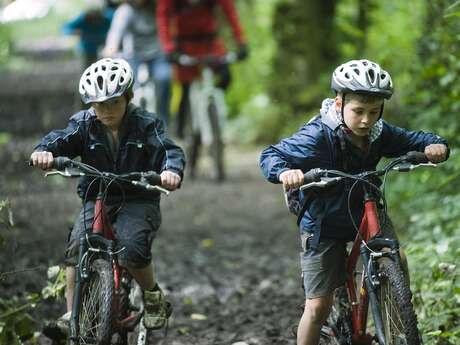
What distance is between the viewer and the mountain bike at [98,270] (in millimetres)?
5105

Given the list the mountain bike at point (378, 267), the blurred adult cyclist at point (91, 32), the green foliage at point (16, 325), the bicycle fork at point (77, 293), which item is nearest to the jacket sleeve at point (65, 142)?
the bicycle fork at point (77, 293)

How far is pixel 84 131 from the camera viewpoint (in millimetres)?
5676

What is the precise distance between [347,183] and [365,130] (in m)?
0.33

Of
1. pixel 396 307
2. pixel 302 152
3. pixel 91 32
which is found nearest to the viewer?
pixel 396 307

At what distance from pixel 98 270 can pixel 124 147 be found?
0.86 metres

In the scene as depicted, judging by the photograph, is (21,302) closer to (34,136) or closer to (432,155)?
(432,155)

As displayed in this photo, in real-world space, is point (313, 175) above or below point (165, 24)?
below

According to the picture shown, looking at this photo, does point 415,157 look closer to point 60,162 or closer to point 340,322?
point 340,322

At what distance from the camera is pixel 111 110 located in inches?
221

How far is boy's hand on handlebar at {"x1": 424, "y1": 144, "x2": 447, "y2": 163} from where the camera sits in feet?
16.4

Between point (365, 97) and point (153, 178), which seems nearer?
point (365, 97)

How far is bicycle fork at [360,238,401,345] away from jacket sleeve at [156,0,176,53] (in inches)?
316

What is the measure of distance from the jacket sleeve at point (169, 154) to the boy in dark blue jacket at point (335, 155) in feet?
2.10

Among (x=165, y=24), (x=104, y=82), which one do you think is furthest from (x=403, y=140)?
(x=165, y=24)
